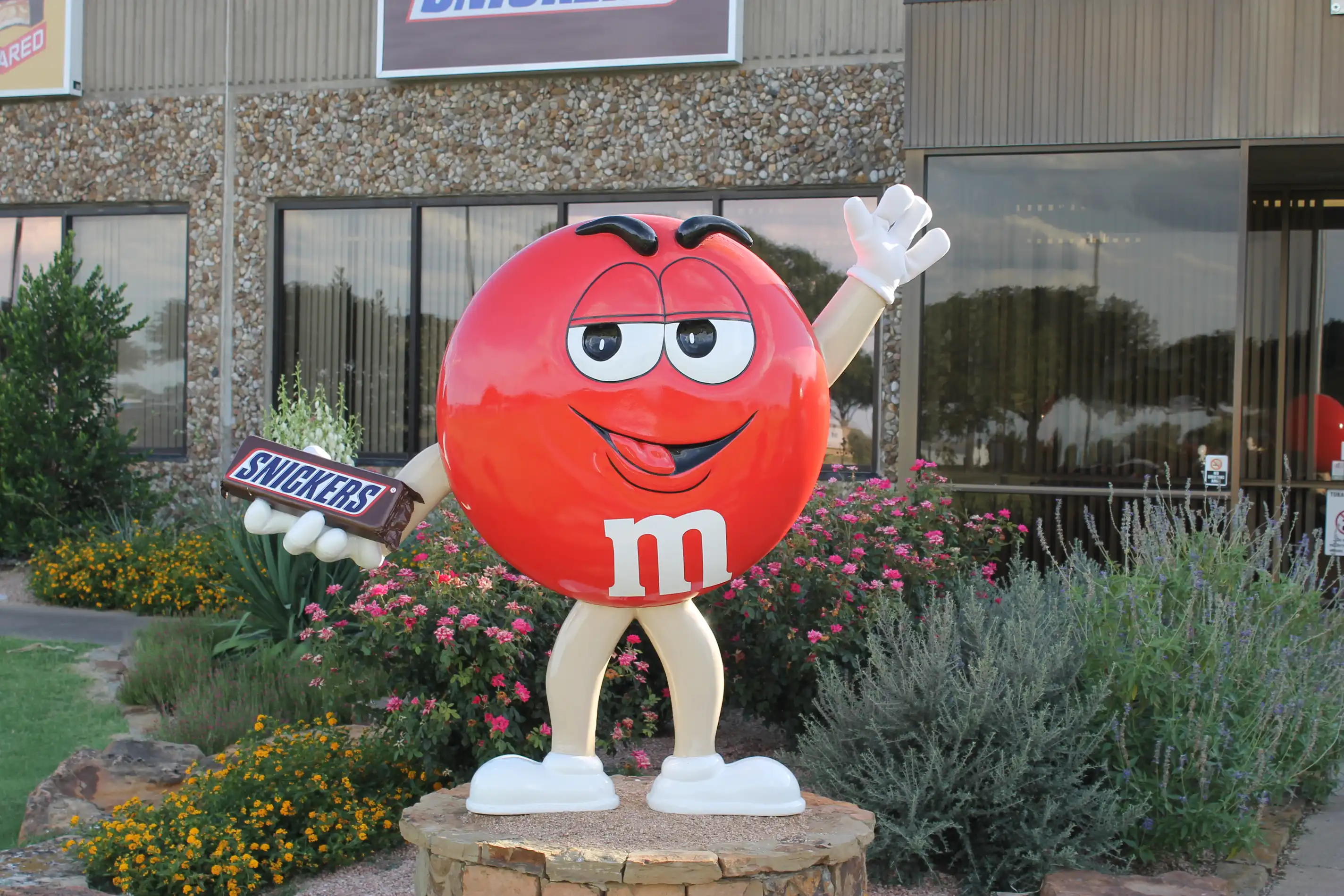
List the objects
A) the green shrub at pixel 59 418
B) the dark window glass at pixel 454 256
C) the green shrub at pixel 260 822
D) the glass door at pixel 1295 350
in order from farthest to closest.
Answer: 1. the dark window glass at pixel 454 256
2. the green shrub at pixel 59 418
3. the glass door at pixel 1295 350
4. the green shrub at pixel 260 822

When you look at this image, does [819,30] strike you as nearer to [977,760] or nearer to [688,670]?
[977,760]

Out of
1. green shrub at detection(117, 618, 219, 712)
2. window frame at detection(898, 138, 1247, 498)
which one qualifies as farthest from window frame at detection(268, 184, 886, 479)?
green shrub at detection(117, 618, 219, 712)

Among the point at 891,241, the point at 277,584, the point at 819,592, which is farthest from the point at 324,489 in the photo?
the point at 277,584

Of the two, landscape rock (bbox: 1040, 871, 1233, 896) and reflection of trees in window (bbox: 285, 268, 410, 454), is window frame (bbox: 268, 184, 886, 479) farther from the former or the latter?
landscape rock (bbox: 1040, 871, 1233, 896)

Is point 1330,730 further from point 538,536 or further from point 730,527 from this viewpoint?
point 538,536

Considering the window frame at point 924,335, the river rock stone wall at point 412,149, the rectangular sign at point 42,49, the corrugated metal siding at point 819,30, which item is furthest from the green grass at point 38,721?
the corrugated metal siding at point 819,30

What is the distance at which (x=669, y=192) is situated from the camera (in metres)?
10.1

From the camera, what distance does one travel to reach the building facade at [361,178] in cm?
973

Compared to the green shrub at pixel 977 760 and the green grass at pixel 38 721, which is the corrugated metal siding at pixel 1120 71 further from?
the green grass at pixel 38 721

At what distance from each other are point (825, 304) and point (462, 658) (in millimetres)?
5724

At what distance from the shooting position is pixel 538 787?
3.61m

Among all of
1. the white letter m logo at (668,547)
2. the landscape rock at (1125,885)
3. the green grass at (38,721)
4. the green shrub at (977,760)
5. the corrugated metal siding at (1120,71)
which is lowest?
the green grass at (38,721)

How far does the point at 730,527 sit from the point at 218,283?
903 cm

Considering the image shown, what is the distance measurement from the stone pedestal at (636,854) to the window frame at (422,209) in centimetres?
606
